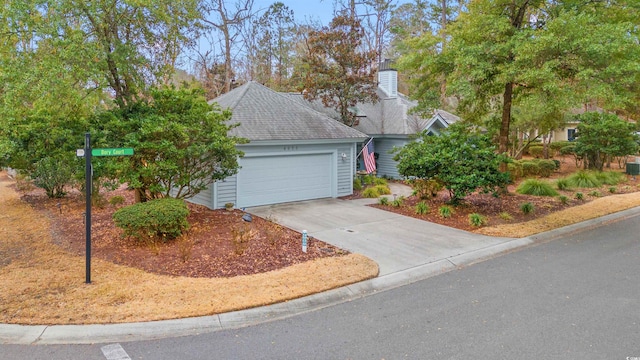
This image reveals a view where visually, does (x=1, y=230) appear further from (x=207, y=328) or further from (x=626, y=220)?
(x=626, y=220)

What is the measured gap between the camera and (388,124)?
19953 mm

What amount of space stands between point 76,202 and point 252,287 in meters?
10.4

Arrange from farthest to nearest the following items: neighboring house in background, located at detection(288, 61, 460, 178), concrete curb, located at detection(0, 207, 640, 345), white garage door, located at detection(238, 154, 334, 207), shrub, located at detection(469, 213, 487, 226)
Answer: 1. neighboring house in background, located at detection(288, 61, 460, 178)
2. white garage door, located at detection(238, 154, 334, 207)
3. shrub, located at detection(469, 213, 487, 226)
4. concrete curb, located at detection(0, 207, 640, 345)

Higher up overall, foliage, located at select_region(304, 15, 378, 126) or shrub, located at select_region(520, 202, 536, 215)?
foliage, located at select_region(304, 15, 378, 126)

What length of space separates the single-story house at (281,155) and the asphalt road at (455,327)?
284 inches

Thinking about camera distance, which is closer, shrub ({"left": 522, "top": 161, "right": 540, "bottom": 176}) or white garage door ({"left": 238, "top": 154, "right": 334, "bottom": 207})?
white garage door ({"left": 238, "top": 154, "right": 334, "bottom": 207})

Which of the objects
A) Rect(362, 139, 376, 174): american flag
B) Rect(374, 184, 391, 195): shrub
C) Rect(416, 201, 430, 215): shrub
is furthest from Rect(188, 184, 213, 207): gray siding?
Rect(362, 139, 376, 174): american flag

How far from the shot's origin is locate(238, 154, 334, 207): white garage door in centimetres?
1255

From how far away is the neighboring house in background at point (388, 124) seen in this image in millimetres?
19031

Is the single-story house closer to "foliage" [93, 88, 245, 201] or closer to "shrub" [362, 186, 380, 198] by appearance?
"shrub" [362, 186, 380, 198]

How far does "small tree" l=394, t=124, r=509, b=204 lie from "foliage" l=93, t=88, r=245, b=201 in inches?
209

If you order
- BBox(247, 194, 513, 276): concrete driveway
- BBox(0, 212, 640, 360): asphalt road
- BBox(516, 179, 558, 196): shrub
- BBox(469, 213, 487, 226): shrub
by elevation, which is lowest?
BBox(0, 212, 640, 360): asphalt road

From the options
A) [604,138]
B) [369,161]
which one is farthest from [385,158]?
[604,138]

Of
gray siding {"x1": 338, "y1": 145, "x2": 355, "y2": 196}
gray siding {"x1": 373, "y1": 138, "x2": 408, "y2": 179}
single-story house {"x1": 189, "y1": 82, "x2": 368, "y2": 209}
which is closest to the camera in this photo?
single-story house {"x1": 189, "y1": 82, "x2": 368, "y2": 209}
